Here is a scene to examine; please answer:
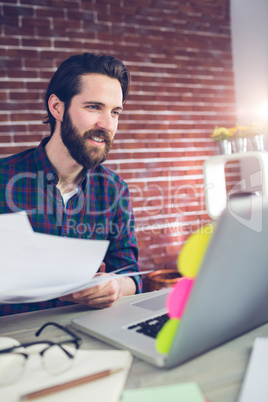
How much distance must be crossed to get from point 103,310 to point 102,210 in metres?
0.67

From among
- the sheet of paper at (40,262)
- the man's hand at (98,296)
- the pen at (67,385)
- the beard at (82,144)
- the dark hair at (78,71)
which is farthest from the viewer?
the dark hair at (78,71)

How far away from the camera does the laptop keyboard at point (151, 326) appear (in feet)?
2.05

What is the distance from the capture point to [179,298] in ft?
1.65

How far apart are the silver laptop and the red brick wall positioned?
237 centimetres

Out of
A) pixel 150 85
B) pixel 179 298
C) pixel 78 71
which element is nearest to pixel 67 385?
pixel 179 298

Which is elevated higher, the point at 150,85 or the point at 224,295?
the point at 150,85

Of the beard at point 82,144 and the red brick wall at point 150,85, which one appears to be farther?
the red brick wall at point 150,85

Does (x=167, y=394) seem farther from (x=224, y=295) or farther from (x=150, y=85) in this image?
(x=150, y=85)

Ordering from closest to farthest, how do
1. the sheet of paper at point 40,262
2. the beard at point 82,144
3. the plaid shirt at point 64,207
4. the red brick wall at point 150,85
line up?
the sheet of paper at point 40,262 → the plaid shirt at point 64,207 → the beard at point 82,144 → the red brick wall at point 150,85

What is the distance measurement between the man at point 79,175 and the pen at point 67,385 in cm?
62

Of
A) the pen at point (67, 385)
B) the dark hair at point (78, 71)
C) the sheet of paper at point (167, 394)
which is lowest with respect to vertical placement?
the sheet of paper at point (167, 394)

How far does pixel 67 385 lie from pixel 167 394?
0.13 meters

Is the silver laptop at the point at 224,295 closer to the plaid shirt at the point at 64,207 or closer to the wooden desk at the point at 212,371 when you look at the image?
the wooden desk at the point at 212,371

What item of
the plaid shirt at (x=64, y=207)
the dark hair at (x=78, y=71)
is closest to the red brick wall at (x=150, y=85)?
the dark hair at (x=78, y=71)
